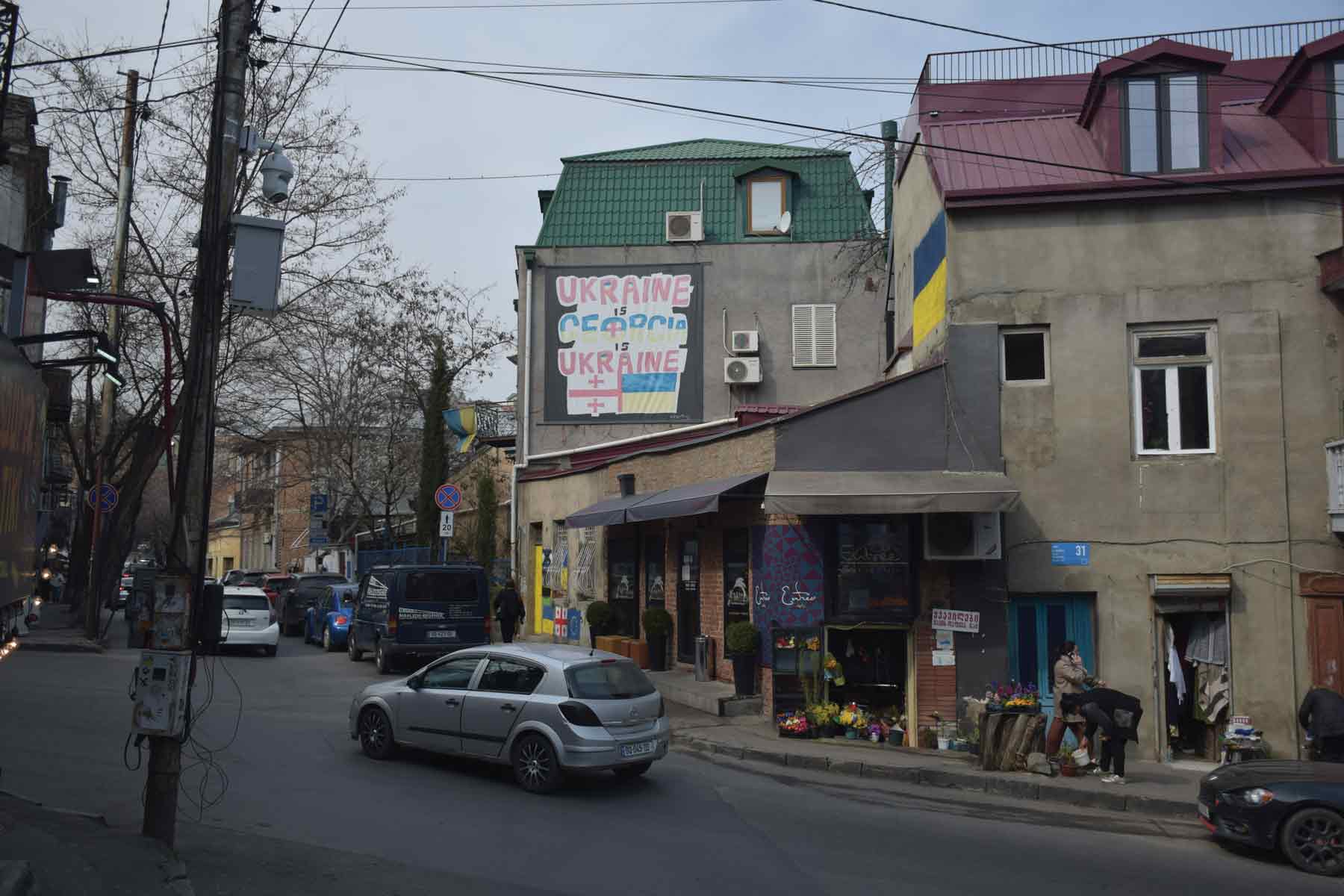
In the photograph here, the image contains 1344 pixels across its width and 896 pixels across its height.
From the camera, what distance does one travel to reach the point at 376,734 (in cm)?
1271

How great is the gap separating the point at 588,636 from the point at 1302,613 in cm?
1379

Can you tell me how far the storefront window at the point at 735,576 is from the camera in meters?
17.7

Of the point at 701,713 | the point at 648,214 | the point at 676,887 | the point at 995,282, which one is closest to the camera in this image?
the point at 676,887

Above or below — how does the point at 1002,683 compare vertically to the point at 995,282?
below

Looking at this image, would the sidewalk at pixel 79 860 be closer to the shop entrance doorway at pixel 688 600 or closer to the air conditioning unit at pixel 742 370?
the shop entrance doorway at pixel 688 600

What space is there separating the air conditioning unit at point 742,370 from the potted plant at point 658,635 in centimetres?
923

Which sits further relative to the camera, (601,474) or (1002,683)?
(601,474)

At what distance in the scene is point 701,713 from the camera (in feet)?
54.8

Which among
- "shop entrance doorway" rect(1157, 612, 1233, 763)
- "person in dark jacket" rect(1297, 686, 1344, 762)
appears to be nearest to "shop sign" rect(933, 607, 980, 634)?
"shop entrance doorway" rect(1157, 612, 1233, 763)

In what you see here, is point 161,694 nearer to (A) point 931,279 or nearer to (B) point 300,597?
(A) point 931,279

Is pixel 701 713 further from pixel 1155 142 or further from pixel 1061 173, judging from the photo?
pixel 1155 142

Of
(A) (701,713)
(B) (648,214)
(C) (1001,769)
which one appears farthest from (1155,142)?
(B) (648,214)

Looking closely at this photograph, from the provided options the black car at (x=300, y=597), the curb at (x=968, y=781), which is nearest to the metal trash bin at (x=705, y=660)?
the curb at (x=968, y=781)

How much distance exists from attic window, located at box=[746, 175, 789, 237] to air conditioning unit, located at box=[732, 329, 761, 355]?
10.2 feet
